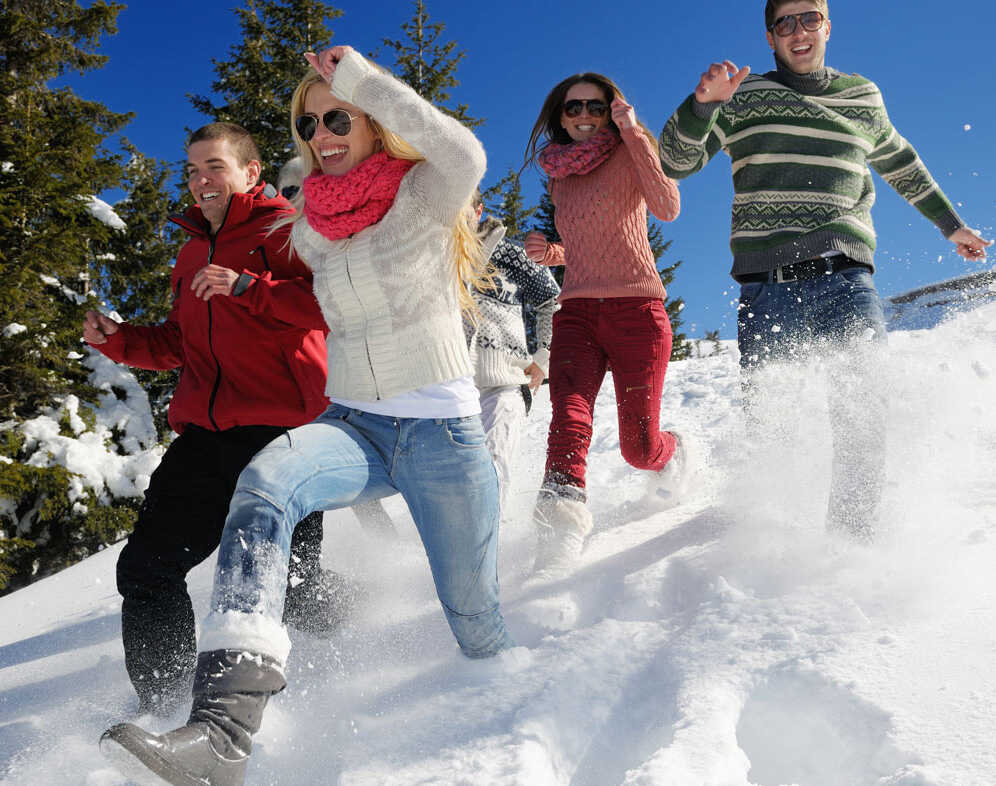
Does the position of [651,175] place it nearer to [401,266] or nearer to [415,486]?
[401,266]

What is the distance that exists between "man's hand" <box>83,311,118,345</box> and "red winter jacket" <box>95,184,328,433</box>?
1.1 inches

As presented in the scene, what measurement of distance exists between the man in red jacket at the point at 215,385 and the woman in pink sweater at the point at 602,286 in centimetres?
117

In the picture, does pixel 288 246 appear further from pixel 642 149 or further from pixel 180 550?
pixel 642 149

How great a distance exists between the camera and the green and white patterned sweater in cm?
324

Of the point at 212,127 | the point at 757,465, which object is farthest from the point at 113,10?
the point at 757,465

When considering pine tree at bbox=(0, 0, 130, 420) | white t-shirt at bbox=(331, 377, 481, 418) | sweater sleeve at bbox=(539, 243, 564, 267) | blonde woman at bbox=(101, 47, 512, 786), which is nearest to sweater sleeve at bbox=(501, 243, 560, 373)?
sweater sleeve at bbox=(539, 243, 564, 267)

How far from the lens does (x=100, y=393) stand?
11.5 meters

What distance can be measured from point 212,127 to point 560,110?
1.68 metres

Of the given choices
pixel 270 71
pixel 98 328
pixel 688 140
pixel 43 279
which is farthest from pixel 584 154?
pixel 270 71

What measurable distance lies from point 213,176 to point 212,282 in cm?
87

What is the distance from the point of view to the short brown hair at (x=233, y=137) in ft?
10.1

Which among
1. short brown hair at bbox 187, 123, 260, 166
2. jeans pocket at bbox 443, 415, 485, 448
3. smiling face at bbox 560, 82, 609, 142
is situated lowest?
jeans pocket at bbox 443, 415, 485, 448

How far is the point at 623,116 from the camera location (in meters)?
3.40

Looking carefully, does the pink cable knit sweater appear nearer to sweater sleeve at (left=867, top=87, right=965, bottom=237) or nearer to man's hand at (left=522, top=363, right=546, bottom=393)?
man's hand at (left=522, top=363, right=546, bottom=393)
